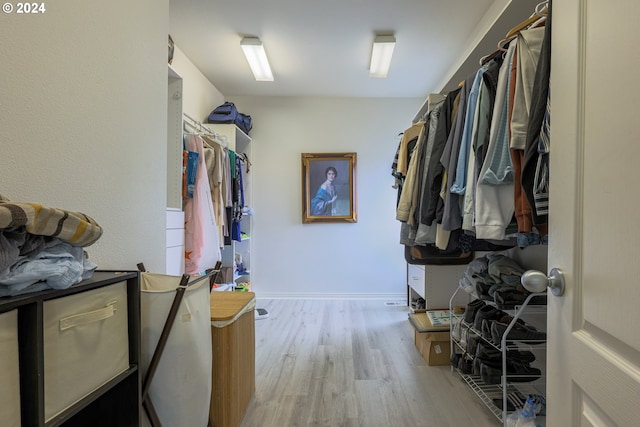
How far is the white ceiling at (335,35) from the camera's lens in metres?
2.11

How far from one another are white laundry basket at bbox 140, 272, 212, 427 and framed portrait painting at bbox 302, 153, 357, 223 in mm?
2684

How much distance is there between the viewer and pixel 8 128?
766mm

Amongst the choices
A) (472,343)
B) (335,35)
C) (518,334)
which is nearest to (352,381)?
(472,343)

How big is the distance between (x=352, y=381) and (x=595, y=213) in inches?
67.0

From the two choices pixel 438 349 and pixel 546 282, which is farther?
pixel 438 349

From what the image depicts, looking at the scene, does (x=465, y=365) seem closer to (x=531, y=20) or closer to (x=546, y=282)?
(x=546, y=282)

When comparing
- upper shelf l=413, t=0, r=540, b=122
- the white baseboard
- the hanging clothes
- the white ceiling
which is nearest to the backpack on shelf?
the white ceiling

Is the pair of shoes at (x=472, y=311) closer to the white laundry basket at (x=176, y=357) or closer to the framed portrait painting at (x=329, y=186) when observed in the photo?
the white laundry basket at (x=176, y=357)

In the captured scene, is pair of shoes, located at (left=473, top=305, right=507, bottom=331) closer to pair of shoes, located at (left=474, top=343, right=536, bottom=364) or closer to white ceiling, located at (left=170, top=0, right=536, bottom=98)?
pair of shoes, located at (left=474, top=343, right=536, bottom=364)

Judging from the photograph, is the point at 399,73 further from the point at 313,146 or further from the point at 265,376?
→ the point at 265,376

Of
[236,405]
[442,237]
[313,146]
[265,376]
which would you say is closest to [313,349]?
[265,376]

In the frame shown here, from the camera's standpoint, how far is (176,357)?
101 centimetres

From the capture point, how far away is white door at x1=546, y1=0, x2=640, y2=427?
0.47 meters

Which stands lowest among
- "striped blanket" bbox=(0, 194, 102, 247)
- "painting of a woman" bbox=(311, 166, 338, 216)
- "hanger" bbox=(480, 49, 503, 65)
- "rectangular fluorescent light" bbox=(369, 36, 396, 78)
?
"striped blanket" bbox=(0, 194, 102, 247)
